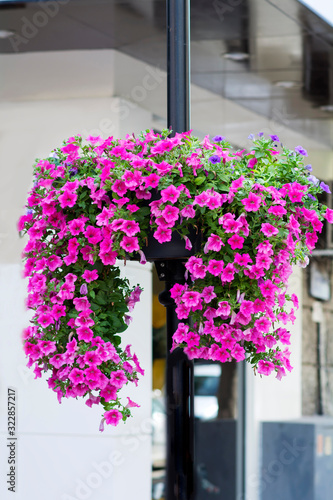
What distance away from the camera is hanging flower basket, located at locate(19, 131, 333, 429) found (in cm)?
192

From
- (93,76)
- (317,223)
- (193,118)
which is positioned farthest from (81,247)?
(193,118)

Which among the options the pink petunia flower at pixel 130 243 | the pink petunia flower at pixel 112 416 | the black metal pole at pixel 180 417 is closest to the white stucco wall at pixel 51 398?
the black metal pole at pixel 180 417

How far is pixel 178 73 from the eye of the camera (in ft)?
6.95

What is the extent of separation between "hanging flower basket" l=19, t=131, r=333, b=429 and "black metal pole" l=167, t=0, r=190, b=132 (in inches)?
4.0

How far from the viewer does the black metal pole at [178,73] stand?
2.12 meters

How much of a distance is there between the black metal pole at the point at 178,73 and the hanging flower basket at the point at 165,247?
0.33ft

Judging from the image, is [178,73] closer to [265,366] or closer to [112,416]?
[265,366]

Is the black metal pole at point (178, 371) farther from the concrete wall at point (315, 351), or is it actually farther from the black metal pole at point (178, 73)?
the concrete wall at point (315, 351)

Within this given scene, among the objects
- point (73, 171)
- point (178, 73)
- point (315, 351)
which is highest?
point (178, 73)

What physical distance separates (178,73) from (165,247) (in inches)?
17.7

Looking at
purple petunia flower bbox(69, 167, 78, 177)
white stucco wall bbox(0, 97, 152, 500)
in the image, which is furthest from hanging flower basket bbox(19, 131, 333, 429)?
white stucco wall bbox(0, 97, 152, 500)

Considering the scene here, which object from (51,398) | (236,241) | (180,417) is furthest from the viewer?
(51,398)

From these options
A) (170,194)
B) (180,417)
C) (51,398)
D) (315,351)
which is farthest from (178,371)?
(315,351)

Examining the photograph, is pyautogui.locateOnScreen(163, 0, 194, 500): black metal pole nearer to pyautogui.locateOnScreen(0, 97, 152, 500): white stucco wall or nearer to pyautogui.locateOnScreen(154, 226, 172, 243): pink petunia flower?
pyautogui.locateOnScreen(154, 226, 172, 243): pink petunia flower
